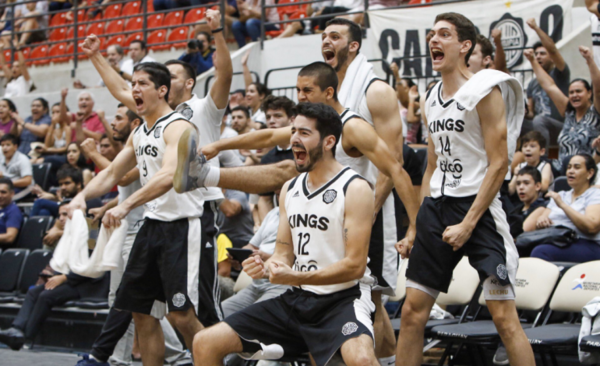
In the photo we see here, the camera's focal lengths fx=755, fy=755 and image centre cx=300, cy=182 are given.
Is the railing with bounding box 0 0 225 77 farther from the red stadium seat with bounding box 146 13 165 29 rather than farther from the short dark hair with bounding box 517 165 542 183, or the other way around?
the short dark hair with bounding box 517 165 542 183

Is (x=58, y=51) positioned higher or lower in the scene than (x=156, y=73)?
lower

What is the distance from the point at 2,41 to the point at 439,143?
14819 mm

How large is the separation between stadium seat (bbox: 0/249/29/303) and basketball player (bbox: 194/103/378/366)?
580 cm

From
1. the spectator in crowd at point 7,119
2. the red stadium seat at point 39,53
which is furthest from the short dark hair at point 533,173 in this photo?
the red stadium seat at point 39,53

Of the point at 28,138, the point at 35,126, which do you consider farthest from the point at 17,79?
the point at 35,126

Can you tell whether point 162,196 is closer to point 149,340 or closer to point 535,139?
point 149,340

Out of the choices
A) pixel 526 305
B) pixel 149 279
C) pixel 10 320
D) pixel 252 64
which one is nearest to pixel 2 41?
pixel 252 64

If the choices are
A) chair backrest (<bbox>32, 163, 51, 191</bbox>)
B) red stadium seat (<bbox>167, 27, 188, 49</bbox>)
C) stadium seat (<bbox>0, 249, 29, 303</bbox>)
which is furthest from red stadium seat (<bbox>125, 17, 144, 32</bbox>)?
stadium seat (<bbox>0, 249, 29, 303</bbox>)

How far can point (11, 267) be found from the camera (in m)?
9.20

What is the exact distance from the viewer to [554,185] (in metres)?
7.66

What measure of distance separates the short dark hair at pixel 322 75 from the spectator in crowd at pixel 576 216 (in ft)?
8.75

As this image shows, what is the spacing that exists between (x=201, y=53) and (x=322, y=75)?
8250mm

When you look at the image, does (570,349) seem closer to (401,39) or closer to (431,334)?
(431,334)

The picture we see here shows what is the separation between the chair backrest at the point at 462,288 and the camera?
19.5 ft
